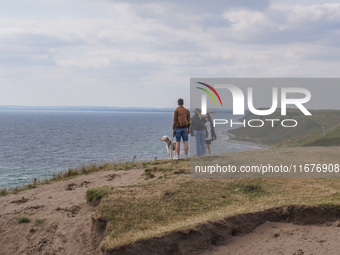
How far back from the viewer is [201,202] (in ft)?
44.1

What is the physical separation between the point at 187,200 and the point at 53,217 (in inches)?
149

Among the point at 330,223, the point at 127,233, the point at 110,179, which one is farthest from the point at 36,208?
the point at 330,223

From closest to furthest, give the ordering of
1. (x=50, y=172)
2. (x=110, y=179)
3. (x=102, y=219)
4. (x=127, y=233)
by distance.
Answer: (x=127, y=233), (x=102, y=219), (x=110, y=179), (x=50, y=172)

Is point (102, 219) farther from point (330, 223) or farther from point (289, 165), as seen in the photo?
point (289, 165)

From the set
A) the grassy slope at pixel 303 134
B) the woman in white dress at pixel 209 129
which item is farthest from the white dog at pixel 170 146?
the grassy slope at pixel 303 134

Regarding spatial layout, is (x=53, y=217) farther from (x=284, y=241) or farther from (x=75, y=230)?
(x=284, y=241)

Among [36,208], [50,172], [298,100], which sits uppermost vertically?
[298,100]

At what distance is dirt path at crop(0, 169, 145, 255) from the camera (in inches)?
507

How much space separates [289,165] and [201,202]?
4.85 m

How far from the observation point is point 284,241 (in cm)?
1038

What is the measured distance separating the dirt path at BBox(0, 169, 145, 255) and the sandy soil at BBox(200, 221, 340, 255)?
3.12 meters

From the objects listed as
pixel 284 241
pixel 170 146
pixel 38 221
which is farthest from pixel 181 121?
pixel 284 241

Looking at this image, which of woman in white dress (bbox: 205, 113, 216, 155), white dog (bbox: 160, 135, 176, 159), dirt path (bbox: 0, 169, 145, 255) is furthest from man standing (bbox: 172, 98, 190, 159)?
dirt path (bbox: 0, 169, 145, 255)

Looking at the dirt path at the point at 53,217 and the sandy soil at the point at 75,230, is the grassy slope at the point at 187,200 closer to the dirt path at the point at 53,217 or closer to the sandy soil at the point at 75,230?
the sandy soil at the point at 75,230
